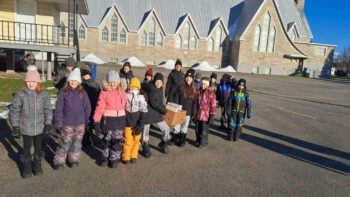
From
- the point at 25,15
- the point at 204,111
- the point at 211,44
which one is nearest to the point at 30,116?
the point at 204,111

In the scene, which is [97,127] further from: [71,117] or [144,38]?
[144,38]

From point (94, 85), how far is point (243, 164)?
3953 millimetres

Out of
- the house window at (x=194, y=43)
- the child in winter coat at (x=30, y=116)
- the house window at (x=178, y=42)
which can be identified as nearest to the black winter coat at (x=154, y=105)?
the child in winter coat at (x=30, y=116)

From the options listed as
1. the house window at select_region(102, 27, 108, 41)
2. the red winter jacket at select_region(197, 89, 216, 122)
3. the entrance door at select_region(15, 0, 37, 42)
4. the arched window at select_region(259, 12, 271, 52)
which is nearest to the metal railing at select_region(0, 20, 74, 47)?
the entrance door at select_region(15, 0, 37, 42)

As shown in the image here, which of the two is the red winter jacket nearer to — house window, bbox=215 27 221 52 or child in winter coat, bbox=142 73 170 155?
child in winter coat, bbox=142 73 170 155

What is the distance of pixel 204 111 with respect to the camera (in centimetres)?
616

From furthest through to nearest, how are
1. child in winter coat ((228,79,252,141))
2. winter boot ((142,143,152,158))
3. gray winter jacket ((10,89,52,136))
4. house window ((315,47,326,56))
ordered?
1. house window ((315,47,326,56))
2. child in winter coat ((228,79,252,141))
3. winter boot ((142,143,152,158))
4. gray winter jacket ((10,89,52,136))

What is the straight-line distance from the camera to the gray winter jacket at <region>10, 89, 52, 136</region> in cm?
395

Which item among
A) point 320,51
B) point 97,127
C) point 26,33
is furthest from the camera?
→ point 320,51

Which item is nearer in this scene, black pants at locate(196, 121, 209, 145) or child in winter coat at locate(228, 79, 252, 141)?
black pants at locate(196, 121, 209, 145)

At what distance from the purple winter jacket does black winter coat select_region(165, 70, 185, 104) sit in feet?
8.42

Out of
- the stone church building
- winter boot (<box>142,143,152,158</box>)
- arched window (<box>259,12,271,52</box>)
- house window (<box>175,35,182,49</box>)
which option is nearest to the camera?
winter boot (<box>142,143,152,158</box>)

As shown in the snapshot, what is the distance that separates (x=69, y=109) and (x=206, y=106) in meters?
3.32

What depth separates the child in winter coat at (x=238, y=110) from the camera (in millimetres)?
6875
